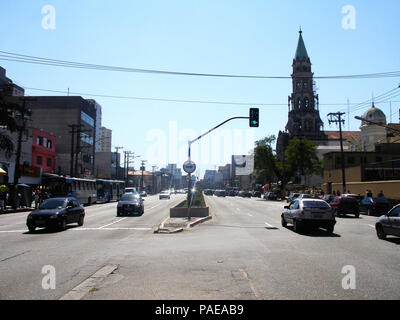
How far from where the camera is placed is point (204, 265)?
9242mm

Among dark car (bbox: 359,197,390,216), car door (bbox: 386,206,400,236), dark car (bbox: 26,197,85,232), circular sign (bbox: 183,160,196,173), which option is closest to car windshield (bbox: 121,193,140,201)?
circular sign (bbox: 183,160,196,173)

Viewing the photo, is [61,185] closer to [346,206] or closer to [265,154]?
[346,206]

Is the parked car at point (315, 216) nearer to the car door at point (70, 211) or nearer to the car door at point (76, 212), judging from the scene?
the car door at point (70, 211)

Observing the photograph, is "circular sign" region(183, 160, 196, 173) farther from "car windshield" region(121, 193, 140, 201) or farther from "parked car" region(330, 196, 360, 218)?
"parked car" region(330, 196, 360, 218)

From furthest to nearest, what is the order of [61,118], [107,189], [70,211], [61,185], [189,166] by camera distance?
1. [61,118]
2. [107,189]
3. [61,185]
4. [189,166]
5. [70,211]

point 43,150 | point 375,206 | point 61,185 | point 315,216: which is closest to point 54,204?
point 315,216

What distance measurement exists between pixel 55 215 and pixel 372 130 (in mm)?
78360

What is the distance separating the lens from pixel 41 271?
8.58 metres

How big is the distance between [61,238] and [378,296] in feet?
38.8

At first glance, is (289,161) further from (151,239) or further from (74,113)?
(151,239)

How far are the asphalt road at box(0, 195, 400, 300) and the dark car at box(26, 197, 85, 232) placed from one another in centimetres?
139

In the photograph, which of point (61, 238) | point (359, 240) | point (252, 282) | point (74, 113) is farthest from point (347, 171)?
point (74, 113)

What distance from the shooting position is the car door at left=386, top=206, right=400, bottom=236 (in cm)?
1338
